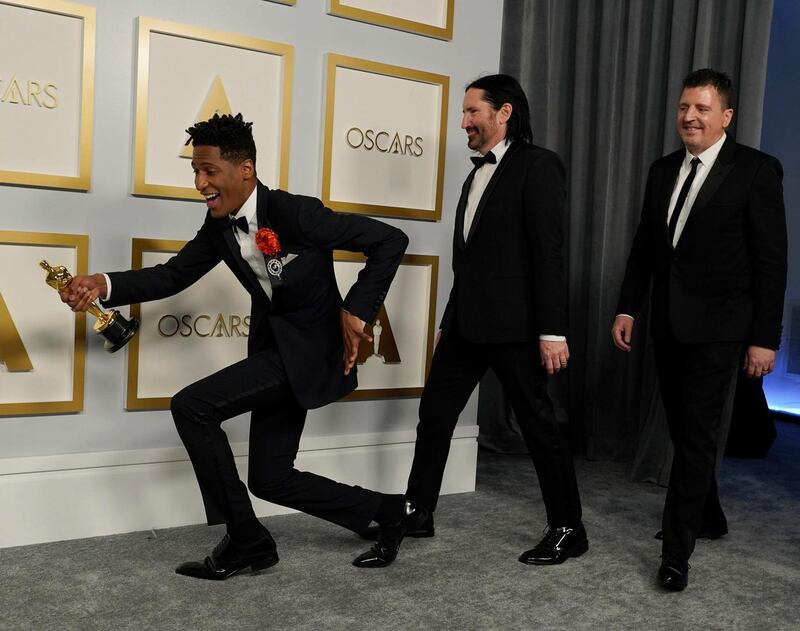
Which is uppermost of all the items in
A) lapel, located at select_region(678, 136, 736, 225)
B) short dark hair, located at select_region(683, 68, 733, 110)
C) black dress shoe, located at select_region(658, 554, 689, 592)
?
short dark hair, located at select_region(683, 68, 733, 110)

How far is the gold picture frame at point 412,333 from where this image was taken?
130 inches

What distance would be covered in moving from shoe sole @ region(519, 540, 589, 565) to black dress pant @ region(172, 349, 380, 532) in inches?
22.7

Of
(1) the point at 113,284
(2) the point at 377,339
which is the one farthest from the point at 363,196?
(1) the point at 113,284

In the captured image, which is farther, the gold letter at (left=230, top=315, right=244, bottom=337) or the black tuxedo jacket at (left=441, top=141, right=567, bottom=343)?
the gold letter at (left=230, top=315, right=244, bottom=337)

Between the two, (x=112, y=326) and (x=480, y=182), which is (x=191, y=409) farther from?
(x=480, y=182)

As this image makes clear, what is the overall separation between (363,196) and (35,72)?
1136 mm

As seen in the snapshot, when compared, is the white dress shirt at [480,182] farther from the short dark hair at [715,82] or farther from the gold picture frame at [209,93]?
the gold picture frame at [209,93]

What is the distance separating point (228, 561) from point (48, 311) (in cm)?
92

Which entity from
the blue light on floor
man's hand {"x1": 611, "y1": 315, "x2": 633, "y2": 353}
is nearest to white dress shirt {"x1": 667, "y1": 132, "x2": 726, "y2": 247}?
man's hand {"x1": 611, "y1": 315, "x2": 633, "y2": 353}

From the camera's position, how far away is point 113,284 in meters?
2.41

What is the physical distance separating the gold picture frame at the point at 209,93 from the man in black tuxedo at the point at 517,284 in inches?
26.0

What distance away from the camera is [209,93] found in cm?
287

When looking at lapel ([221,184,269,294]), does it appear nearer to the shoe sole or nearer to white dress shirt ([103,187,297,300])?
white dress shirt ([103,187,297,300])

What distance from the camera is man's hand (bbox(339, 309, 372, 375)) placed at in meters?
2.38
